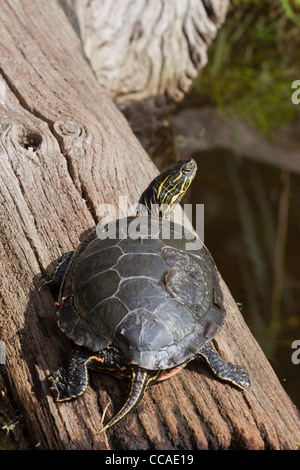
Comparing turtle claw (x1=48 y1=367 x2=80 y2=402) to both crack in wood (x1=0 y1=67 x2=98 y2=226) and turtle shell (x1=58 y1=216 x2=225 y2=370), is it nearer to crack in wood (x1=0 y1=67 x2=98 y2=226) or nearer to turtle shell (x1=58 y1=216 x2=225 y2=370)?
turtle shell (x1=58 y1=216 x2=225 y2=370)

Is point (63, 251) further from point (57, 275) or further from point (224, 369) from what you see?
point (224, 369)

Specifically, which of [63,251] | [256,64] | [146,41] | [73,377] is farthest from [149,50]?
[73,377]

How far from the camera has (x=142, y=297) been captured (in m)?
2.12

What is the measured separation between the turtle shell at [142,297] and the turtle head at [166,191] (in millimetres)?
511

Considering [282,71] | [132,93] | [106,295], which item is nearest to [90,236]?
[106,295]

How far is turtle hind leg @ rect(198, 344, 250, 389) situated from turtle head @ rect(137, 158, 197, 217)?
3.37 feet

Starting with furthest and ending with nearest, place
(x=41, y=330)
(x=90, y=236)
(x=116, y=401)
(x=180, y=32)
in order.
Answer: (x=180, y=32) → (x=90, y=236) → (x=41, y=330) → (x=116, y=401)

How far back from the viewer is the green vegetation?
586 cm

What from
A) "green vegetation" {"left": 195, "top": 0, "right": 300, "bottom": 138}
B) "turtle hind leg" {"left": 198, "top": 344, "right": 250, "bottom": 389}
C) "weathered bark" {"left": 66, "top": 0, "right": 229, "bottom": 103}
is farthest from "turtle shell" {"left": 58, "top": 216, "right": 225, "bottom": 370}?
"green vegetation" {"left": 195, "top": 0, "right": 300, "bottom": 138}

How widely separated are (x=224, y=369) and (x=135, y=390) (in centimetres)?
46

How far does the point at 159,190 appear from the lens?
302 centimetres

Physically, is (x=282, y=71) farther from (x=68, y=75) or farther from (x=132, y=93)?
(x=68, y=75)

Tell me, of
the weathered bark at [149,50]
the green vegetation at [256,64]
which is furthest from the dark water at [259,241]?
the green vegetation at [256,64]

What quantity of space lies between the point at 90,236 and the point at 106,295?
563 mm
